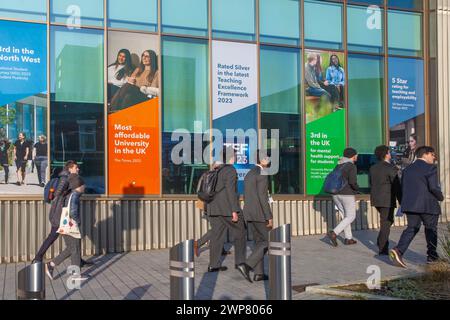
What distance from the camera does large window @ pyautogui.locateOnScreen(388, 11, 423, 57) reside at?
14.4m

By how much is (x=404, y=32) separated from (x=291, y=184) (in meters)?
4.54

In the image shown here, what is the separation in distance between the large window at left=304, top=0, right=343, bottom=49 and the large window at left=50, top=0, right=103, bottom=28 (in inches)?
173

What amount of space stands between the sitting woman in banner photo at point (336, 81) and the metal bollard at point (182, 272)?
8.75 metres

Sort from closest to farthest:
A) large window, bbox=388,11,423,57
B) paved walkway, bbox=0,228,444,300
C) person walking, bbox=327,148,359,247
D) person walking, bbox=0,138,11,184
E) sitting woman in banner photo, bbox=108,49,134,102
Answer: paved walkway, bbox=0,228,444,300 < person walking, bbox=0,138,11,184 < person walking, bbox=327,148,359,247 < sitting woman in banner photo, bbox=108,49,134,102 < large window, bbox=388,11,423,57

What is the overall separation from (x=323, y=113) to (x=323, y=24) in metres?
1.90

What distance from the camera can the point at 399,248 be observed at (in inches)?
365

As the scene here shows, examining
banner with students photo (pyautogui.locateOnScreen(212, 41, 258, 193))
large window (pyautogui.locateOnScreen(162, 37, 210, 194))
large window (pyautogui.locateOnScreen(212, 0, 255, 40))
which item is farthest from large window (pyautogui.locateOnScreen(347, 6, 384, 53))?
large window (pyautogui.locateOnScreen(162, 37, 210, 194))

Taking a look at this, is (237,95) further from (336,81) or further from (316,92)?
(336,81)

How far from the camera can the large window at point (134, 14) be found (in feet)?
38.6

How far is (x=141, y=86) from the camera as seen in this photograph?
11.9 m

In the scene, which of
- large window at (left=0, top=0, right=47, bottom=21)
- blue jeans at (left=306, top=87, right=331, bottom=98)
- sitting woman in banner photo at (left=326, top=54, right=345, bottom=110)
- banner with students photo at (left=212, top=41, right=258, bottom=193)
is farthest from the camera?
sitting woman in banner photo at (left=326, top=54, right=345, bottom=110)

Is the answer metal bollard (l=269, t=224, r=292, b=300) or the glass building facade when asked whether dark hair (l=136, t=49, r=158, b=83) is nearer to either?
the glass building facade

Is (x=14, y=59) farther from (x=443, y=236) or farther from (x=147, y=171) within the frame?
(x=443, y=236)

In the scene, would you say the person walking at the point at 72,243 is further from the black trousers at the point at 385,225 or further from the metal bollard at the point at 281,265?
the black trousers at the point at 385,225
